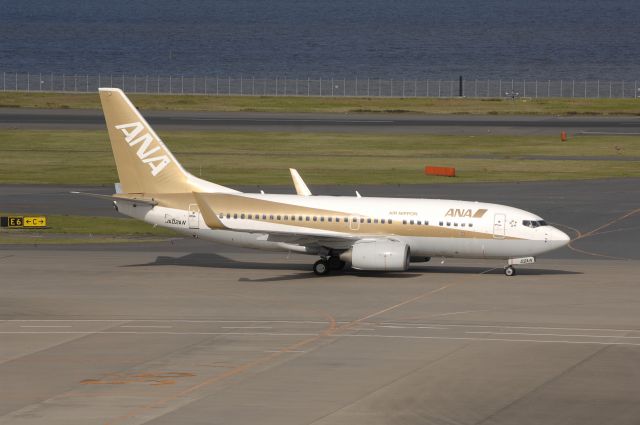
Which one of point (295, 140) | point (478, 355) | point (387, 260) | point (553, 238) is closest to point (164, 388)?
point (478, 355)

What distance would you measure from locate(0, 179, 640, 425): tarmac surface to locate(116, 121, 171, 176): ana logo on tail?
590 centimetres

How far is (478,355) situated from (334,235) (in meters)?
19.3

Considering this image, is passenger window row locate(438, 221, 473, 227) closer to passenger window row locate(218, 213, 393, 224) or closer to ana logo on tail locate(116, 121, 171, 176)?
passenger window row locate(218, 213, 393, 224)

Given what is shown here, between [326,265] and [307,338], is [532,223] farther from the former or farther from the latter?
[307,338]

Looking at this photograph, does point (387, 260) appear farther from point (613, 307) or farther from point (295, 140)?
point (295, 140)

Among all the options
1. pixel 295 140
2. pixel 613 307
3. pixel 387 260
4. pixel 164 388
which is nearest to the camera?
pixel 164 388

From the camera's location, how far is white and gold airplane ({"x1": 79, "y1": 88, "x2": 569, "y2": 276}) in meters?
66.9

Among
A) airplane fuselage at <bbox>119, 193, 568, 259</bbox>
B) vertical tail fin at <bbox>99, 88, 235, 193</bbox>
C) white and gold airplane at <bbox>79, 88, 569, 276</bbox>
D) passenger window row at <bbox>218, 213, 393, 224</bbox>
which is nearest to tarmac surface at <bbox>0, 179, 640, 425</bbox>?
white and gold airplane at <bbox>79, 88, 569, 276</bbox>

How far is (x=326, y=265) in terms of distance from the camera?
6869cm

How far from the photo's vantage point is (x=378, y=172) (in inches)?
4328

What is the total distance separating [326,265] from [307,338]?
16659 millimetres

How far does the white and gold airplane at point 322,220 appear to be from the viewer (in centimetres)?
6688

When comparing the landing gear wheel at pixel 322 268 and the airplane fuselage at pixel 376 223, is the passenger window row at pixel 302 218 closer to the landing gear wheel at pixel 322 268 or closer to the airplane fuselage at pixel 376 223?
the airplane fuselage at pixel 376 223

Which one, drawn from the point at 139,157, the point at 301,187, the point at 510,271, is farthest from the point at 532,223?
the point at 139,157
